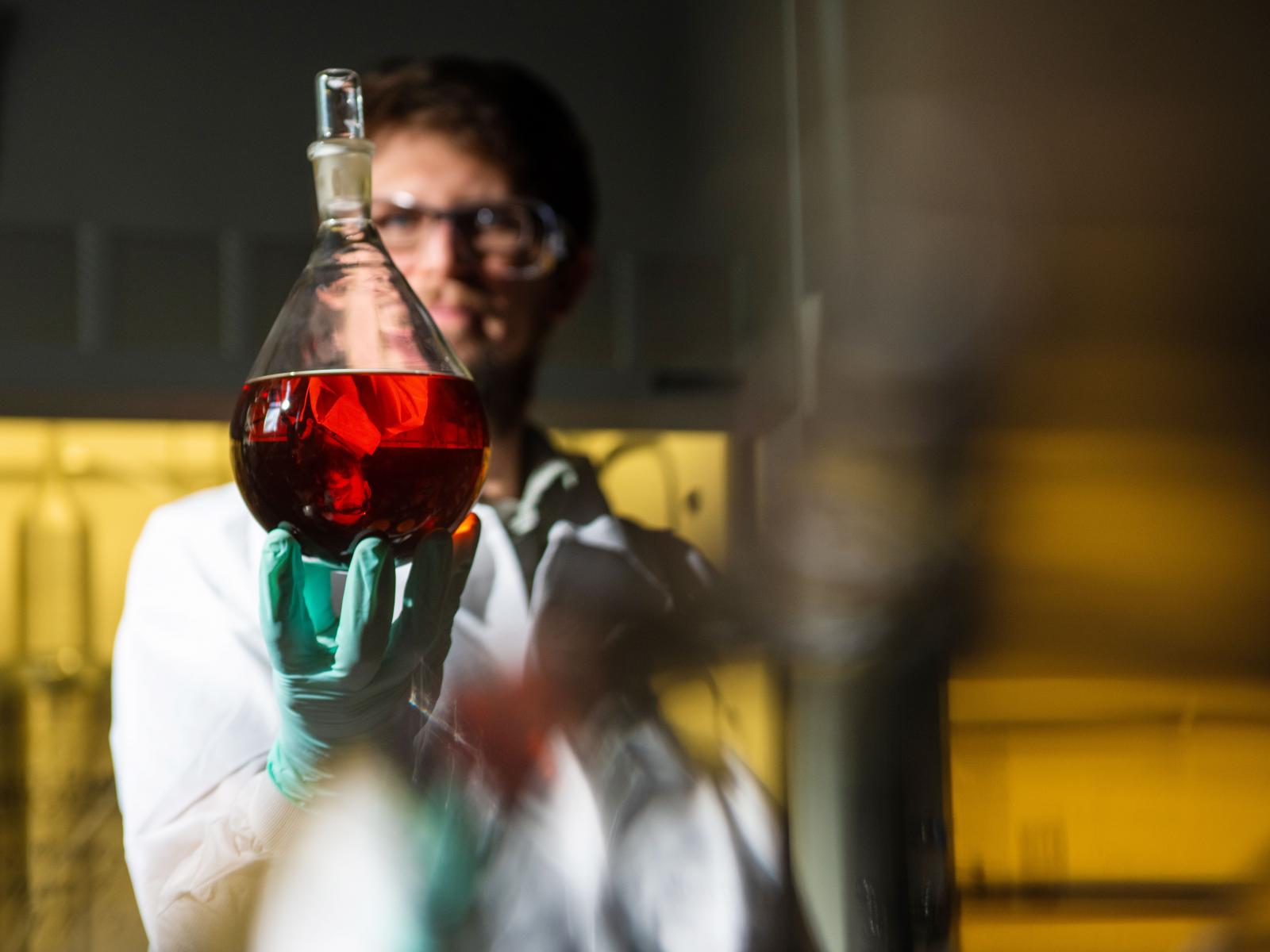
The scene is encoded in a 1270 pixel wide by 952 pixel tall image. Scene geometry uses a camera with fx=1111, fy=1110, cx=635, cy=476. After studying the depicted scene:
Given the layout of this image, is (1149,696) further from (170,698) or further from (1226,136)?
(170,698)

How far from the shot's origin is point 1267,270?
4.48ft

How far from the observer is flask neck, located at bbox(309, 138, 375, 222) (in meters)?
0.48

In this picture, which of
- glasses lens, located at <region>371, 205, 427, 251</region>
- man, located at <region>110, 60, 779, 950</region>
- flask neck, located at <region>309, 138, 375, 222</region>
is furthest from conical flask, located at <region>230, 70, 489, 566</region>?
glasses lens, located at <region>371, 205, 427, 251</region>

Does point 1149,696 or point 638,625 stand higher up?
point 638,625

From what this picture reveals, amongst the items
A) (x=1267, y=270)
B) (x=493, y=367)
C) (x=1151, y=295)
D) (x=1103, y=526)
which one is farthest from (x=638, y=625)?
(x=1267, y=270)

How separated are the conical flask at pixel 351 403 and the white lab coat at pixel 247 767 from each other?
0.41 metres

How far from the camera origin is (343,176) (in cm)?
49

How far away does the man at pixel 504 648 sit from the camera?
848 mm

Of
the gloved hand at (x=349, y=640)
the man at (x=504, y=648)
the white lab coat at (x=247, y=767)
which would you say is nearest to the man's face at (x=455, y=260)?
the man at (x=504, y=648)

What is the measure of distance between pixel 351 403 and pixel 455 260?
65 centimetres

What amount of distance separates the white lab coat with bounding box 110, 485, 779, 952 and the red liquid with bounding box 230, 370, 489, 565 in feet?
1.32

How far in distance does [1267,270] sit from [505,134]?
0.95 metres

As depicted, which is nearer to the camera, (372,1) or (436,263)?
(436,263)

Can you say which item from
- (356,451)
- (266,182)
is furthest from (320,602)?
(266,182)
